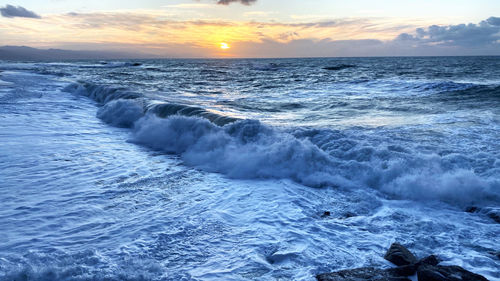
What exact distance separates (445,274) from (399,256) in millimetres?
443

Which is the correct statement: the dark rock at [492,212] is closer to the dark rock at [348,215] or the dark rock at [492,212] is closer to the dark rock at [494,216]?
the dark rock at [494,216]

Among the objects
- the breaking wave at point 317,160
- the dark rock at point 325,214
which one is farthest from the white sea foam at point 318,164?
the dark rock at point 325,214

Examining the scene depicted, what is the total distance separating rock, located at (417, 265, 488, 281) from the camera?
3.18m

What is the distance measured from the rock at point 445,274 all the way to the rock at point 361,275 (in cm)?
16

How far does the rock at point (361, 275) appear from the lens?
3254mm

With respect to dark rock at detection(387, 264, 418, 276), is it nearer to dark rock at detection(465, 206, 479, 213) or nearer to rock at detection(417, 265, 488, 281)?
rock at detection(417, 265, 488, 281)

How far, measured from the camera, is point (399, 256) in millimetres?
3576

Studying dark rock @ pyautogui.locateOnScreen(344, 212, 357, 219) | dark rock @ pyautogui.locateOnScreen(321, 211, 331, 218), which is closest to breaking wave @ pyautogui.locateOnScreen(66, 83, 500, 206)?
dark rock @ pyautogui.locateOnScreen(344, 212, 357, 219)

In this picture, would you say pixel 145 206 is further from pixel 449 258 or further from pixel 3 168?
pixel 449 258

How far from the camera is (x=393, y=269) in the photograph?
11.2 feet

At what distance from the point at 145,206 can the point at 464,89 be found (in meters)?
19.7

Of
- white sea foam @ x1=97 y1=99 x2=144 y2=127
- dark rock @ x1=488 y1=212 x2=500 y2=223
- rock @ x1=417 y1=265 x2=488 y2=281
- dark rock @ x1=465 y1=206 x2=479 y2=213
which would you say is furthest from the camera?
white sea foam @ x1=97 y1=99 x2=144 y2=127

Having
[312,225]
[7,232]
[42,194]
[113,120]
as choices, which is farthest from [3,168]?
[113,120]

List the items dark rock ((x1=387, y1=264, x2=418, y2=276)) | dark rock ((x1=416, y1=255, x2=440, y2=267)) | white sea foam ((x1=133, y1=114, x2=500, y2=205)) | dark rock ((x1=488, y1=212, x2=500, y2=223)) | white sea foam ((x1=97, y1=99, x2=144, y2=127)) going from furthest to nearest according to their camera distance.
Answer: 1. white sea foam ((x1=97, y1=99, x2=144, y2=127))
2. white sea foam ((x1=133, y1=114, x2=500, y2=205))
3. dark rock ((x1=488, y1=212, x2=500, y2=223))
4. dark rock ((x1=416, y1=255, x2=440, y2=267))
5. dark rock ((x1=387, y1=264, x2=418, y2=276))
